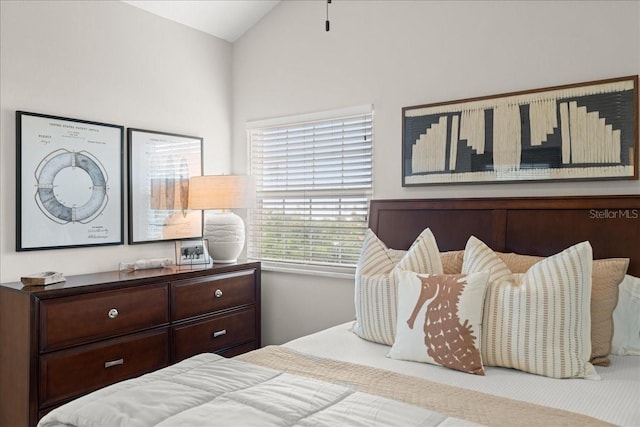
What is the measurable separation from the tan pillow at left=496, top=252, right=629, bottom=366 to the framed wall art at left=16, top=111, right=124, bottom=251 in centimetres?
270

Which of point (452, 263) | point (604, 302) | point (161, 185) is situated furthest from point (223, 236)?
point (604, 302)

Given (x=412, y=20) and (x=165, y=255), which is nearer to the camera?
(x=412, y=20)

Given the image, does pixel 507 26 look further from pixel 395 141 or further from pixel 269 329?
pixel 269 329

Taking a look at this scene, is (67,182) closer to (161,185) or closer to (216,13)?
(161,185)

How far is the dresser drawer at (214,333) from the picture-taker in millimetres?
3025

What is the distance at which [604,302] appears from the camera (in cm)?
193

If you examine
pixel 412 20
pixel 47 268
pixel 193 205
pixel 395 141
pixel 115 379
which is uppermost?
pixel 412 20

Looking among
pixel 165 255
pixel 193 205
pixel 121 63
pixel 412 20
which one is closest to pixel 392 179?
pixel 412 20

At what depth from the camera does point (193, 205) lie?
3.47 meters

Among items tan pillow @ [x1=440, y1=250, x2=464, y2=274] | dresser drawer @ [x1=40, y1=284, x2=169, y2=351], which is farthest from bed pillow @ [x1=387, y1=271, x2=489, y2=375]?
dresser drawer @ [x1=40, y1=284, x2=169, y2=351]

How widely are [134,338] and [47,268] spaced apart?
2.16 ft

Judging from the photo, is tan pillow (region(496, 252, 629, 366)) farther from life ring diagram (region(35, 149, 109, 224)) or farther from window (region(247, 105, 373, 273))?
life ring diagram (region(35, 149, 109, 224))

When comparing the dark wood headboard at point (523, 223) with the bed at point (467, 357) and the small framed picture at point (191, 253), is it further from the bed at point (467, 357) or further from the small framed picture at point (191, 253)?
the small framed picture at point (191, 253)

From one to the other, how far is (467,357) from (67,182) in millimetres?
2416
